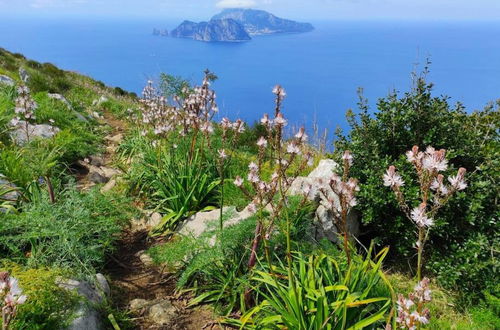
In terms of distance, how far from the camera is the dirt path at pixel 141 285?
12.0 feet

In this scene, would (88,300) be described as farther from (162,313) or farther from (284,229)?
(284,229)

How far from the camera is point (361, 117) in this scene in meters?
5.41

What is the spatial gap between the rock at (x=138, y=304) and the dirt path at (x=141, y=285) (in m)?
0.03

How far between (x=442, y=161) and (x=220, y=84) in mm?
199330

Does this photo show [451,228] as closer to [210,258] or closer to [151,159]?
[210,258]

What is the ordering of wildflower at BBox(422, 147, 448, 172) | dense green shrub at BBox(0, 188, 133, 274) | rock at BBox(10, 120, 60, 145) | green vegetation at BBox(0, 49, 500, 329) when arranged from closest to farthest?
wildflower at BBox(422, 147, 448, 172) < green vegetation at BBox(0, 49, 500, 329) < dense green shrub at BBox(0, 188, 133, 274) < rock at BBox(10, 120, 60, 145)

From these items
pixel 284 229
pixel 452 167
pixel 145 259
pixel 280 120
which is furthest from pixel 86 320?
pixel 452 167

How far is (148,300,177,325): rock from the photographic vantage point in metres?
3.65

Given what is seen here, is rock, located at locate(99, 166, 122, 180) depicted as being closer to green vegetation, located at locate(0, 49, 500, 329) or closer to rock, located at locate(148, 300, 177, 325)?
green vegetation, located at locate(0, 49, 500, 329)

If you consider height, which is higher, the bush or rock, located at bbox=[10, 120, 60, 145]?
rock, located at bbox=[10, 120, 60, 145]

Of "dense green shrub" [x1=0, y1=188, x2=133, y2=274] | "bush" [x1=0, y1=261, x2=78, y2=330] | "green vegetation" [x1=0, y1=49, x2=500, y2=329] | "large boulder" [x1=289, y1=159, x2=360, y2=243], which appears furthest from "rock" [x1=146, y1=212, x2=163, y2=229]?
"bush" [x1=0, y1=261, x2=78, y2=330]

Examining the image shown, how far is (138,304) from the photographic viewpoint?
151 inches

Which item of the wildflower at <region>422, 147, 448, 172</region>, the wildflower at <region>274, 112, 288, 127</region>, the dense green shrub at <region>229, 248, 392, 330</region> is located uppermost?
the wildflower at <region>274, 112, 288, 127</region>

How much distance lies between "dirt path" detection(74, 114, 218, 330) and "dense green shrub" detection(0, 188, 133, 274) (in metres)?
0.37
